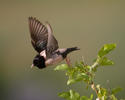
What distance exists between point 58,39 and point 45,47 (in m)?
0.58

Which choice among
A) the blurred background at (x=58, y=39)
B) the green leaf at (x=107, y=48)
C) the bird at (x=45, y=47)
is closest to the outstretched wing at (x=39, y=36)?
the bird at (x=45, y=47)

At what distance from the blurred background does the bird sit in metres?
0.56

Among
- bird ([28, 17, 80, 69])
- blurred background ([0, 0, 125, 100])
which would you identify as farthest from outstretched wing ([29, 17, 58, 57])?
blurred background ([0, 0, 125, 100])

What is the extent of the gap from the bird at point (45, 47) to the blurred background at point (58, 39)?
1.84ft

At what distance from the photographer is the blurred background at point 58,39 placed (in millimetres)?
1580

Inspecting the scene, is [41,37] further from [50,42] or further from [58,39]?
[58,39]

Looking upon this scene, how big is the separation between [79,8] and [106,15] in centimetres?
17

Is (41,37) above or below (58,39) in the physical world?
above

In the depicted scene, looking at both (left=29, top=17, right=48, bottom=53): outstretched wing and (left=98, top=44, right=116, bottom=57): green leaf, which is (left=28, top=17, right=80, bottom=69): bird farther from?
(left=98, top=44, right=116, bottom=57): green leaf

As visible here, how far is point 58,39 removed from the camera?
5.25 feet

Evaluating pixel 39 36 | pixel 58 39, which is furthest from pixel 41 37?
pixel 58 39

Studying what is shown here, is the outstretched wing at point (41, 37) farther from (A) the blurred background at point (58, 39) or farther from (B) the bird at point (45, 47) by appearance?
(A) the blurred background at point (58, 39)

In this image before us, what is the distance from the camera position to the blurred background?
1.58m

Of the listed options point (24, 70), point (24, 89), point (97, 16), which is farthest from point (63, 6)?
point (24, 89)
